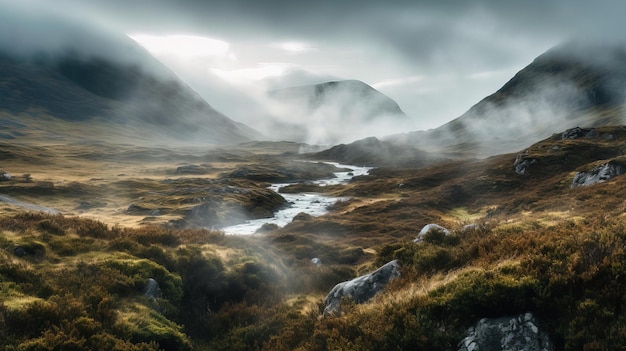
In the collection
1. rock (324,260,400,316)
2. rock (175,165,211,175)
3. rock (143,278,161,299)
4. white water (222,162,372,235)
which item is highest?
rock (175,165,211,175)

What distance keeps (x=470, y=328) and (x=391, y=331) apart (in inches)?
79.1

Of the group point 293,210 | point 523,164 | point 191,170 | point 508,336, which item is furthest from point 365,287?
point 191,170

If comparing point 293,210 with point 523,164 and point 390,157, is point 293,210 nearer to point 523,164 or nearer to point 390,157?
point 523,164

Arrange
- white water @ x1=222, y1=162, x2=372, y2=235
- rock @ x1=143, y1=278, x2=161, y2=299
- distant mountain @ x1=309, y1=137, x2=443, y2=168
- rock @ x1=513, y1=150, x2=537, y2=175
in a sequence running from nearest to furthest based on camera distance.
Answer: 1. rock @ x1=143, y1=278, x2=161, y2=299
2. white water @ x1=222, y1=162, x2=372, y2=235
3. rock @ x1=513, y1=150, x2=537, y2=175
4. distant mountain @ x1=309, y1=137, x2=443, y2=168

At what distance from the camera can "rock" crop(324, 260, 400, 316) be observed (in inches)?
598

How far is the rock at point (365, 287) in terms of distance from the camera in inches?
598

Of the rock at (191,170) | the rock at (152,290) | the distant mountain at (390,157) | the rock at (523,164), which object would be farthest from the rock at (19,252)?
the distant mountain at (390,157)

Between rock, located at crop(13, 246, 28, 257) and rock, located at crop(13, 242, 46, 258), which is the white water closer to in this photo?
rock, located at crop(13, 242, 46, 258)

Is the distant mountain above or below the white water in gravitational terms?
above

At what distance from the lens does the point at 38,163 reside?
118 m

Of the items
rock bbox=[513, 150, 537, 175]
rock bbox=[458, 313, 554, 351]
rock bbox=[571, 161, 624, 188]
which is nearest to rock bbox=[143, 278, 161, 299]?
rock bbox=[458, 313, 554, 351]

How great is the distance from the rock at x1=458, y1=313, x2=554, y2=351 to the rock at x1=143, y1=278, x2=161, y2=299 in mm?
11353

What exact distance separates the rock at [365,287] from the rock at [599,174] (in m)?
35.5

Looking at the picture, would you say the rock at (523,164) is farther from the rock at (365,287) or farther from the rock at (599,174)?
the rock at (365,287)
